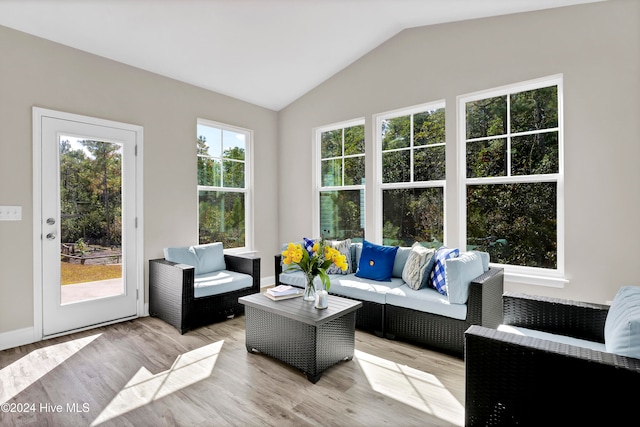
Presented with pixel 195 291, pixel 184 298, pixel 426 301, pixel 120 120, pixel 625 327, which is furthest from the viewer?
pixel 120 120

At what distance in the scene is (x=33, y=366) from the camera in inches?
103

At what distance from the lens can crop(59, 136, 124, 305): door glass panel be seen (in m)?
3.30

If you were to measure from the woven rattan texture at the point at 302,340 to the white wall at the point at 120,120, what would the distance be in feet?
6.12

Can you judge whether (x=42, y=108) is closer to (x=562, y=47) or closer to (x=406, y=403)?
(x=406, y=403)

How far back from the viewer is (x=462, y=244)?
362cm

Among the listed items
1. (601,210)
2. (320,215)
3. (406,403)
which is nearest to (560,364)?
(406,403)

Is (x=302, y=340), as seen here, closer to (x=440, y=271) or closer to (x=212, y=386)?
(x=212, y=386)

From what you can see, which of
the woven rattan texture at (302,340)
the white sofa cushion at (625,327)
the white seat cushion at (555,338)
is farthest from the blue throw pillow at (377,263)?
the white sofa cushion at (625,327)

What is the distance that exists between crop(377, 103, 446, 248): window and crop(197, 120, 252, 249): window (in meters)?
2.00

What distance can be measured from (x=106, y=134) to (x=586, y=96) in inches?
179

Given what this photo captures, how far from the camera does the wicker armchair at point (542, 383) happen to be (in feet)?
4.49

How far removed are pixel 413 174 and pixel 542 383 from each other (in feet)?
9.13

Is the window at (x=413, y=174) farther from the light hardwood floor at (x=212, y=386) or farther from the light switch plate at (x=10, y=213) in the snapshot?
the light switch plate at (x=10, y=213)

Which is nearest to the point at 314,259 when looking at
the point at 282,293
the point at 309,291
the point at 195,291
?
the point at 309,291
